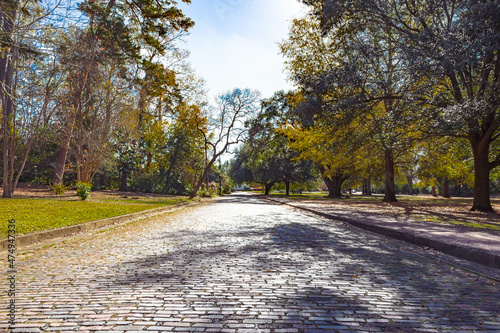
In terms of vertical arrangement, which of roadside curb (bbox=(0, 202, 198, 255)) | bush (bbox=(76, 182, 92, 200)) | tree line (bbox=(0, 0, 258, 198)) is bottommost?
roadside curb (bbox=(0, 202, 198, 255))

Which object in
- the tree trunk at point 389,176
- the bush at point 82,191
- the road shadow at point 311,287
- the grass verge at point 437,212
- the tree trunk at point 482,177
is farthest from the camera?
the tree trunk at point 389,176

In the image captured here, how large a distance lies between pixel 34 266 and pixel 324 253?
4980 mm

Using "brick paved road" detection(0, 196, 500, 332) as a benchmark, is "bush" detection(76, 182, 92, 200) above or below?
above

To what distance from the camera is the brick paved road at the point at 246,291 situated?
2.94 metres

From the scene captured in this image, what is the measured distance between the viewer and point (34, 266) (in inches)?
201

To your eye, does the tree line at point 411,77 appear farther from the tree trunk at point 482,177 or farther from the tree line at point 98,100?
the tree line at point 98,100

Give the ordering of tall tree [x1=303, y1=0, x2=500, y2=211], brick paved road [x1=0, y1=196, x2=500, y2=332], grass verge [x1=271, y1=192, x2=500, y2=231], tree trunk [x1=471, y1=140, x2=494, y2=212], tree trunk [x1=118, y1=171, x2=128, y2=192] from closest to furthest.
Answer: brick paved road [x1=0, y1=196, x2=500, y2=332] < tall tree [x1=303, y1=0, x2=500, y2=211] < grass verge [x1=271, y1=192, x2=500, y2=231] < tree trunk [x1=471, y1=140, x2=494, y2=212] < tree trunk [x1=118, y1=171, x2=128, y2=192]

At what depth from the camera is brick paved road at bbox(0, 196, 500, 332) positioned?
2939mm

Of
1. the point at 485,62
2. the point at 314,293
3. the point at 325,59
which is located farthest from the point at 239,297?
the point at 325,59

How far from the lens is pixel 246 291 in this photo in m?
3.84

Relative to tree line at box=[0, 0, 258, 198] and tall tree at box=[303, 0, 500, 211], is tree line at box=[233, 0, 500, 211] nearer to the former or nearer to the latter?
tall tree at box=[303, 0, 500, 211]

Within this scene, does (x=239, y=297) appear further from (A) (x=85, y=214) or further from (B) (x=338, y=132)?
(B) (x=338, y=132)

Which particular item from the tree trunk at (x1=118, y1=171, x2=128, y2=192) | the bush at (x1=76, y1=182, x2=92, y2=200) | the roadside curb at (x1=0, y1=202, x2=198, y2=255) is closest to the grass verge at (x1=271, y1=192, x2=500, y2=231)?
the roadside curb at (x1=0, y1=202, x2=198, y2=255)

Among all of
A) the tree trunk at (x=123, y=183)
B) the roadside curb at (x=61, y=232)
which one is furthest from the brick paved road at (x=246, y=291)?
the tree trunk at (x=123, y=183)
